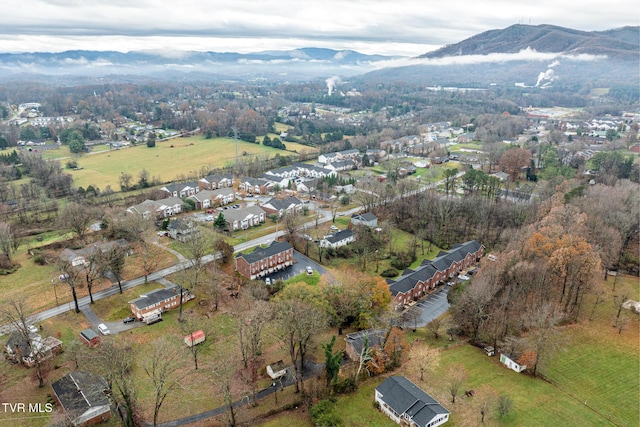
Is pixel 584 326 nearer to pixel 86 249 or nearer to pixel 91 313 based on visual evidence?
pixel 91 313

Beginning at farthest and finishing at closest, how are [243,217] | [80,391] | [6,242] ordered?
[243,217] < [6,242] < [80,391]

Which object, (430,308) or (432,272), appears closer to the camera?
(430,308)

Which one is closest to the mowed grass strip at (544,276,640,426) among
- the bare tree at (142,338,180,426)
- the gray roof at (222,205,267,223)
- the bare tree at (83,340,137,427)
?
the bare tree at (142,338,180,426)

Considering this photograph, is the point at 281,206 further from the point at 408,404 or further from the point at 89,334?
the point at 408,404

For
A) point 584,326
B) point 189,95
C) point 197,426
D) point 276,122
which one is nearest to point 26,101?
point 189,95

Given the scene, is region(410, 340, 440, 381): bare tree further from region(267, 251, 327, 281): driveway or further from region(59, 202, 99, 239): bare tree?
region(59, 202, 99, 239): bare tree

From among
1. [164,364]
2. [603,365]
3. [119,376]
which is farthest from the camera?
[603,365]

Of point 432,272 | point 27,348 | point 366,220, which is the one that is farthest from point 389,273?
point 27,348
